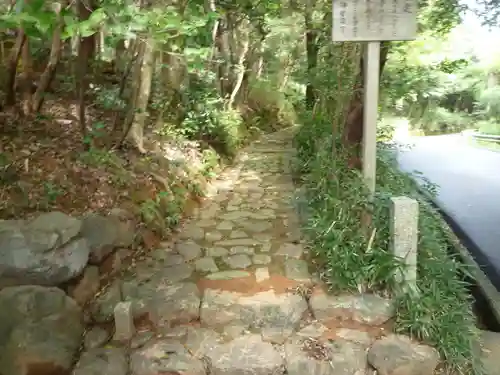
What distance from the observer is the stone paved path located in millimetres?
3492

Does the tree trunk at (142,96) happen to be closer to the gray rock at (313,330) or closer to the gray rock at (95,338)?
the gray rock at (95,338)

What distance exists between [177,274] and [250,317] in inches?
37.3

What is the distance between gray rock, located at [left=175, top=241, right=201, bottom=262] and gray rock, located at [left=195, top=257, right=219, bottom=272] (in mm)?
116

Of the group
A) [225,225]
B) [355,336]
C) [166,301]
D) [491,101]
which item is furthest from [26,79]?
[491,101]

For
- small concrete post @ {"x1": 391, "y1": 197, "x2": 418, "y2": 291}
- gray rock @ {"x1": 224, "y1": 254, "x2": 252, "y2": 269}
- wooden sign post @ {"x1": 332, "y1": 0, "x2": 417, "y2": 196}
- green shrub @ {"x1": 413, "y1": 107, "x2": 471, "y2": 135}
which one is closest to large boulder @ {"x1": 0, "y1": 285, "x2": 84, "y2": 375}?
gray rock @ {"x1": 224, "y1": 254, "x2": 252, "y2": 269}

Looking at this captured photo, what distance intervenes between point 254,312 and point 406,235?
1.49 m

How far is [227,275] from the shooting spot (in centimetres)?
445

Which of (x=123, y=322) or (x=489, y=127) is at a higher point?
(x=489, y=127)

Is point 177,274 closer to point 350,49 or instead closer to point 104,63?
point 350,49

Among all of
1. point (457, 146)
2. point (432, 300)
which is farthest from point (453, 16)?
point (457, 146)

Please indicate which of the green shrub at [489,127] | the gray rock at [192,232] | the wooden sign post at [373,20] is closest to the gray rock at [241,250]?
the gray rock at [192,232]

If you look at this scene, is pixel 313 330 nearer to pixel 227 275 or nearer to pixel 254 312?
pixel 254 312

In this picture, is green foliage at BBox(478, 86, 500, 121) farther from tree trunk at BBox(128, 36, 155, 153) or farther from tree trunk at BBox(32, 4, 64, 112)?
tree trunk at BBox(32, 4, 64, 112)

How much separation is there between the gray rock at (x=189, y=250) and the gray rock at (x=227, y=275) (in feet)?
1.50
